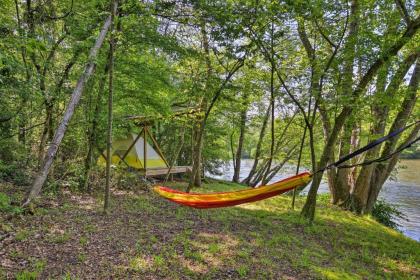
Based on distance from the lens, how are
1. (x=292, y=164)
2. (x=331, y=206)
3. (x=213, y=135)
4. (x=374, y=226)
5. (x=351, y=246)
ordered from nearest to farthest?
(x=351, y=246)
(x=374, y=226)
(x=331, y=206)
(x=213, y=135)
(x=292, y=164)

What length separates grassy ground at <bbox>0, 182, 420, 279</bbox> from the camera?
8.71 ft

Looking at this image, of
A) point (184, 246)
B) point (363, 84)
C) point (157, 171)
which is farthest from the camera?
point (157, 171)

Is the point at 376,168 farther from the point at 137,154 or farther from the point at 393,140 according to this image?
the point at 137,154

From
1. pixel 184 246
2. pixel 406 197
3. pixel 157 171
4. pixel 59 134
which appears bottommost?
pixel 406 197

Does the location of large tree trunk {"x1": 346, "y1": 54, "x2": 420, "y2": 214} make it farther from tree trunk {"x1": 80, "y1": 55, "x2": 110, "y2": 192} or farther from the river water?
tree trunk {"x1": 80, "y1": 55, "x2": 110, "y2": 192}

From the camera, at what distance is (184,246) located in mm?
3277

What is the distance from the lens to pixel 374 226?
559 cm

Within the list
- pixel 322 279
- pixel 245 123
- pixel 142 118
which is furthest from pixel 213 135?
pixel 322 279

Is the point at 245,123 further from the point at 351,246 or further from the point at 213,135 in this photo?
the point at 351,246

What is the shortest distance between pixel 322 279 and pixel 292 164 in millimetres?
8933

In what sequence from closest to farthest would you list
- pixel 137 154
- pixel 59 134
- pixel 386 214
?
pixel 59 134
pixel 386 214
pixel 137 154

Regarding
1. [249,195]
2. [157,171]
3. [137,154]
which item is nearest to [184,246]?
[249,195]

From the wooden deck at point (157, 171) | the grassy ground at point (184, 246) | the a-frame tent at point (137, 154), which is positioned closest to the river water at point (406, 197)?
the grassy ground at point (184, 246)

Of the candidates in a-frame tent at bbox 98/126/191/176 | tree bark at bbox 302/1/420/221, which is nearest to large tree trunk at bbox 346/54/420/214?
tree bark at bbox 302/1/420/221
